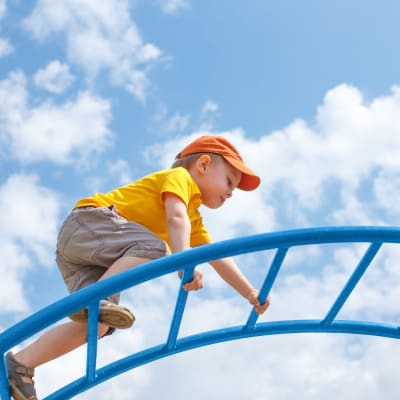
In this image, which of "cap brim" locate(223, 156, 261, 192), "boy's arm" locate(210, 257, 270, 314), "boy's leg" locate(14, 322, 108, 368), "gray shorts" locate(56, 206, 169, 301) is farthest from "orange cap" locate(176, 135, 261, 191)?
"boy's leg" locate(14, 322, 108, 368)

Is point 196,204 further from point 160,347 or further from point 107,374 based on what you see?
point 107,374

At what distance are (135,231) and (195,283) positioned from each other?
1.47 feet

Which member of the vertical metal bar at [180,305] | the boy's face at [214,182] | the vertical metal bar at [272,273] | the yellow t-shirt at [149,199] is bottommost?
the vertical metal bar at [180,305]

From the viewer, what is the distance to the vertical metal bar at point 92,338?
81.4 inches

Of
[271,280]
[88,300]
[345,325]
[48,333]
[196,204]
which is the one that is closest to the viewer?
[88,300]

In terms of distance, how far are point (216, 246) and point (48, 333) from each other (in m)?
0.75

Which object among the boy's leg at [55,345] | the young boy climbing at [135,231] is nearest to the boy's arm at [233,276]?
the young boy climbing at [135,231]

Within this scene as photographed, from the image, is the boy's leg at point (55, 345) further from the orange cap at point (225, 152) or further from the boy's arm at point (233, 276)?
the orange cap at point (225, 152)

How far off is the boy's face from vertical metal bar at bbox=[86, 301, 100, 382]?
→ 90cm

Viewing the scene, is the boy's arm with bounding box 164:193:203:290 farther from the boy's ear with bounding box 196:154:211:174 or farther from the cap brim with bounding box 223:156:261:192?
the cap brim with bounding box 223:156:261:192

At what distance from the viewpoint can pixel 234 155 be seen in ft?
9.62

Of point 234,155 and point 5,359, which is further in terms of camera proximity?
point 234,155

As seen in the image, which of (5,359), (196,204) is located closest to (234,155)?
(196,204)

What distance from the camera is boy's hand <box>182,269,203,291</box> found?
2152 millimetres
